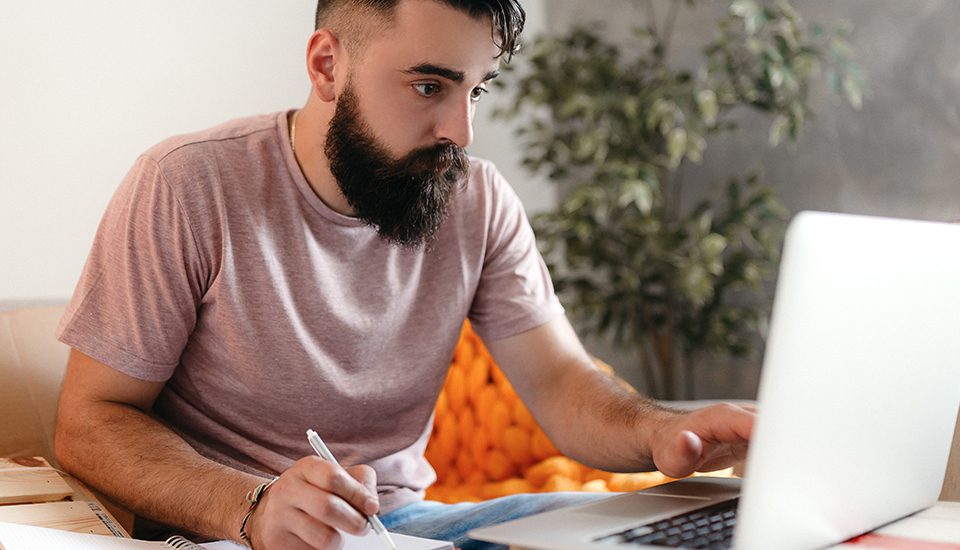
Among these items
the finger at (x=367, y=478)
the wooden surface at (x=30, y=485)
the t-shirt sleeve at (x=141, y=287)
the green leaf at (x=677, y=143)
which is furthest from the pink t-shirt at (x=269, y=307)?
the green leaf at (x=677, y=143)

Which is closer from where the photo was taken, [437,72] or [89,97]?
[437,72]

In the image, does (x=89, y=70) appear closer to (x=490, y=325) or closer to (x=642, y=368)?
(x=490, y=325)

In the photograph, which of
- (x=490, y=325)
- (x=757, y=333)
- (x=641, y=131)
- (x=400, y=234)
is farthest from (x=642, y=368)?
(x=400, y=234)

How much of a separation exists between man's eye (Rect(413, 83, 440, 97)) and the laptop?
0.58m

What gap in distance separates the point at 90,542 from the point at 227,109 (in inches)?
54.7

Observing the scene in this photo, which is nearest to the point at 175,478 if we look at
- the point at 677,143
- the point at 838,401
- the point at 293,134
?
the point at 293,134

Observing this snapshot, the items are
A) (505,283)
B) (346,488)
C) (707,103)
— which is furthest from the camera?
(707,103)

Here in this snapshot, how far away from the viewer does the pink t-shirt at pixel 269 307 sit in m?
0.97

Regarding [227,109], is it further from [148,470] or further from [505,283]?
[148,470]

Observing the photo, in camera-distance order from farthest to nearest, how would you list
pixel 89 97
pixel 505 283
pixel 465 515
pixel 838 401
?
pixel 89 97
pixel 505 283
pixel 465 515
pixel 838 401

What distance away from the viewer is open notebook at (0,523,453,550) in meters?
0.67

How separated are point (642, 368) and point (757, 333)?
1.47ft

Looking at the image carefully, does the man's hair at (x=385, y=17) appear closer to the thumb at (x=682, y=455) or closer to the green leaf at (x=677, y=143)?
the thumb at (x=682, y=455)

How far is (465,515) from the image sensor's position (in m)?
1.07
